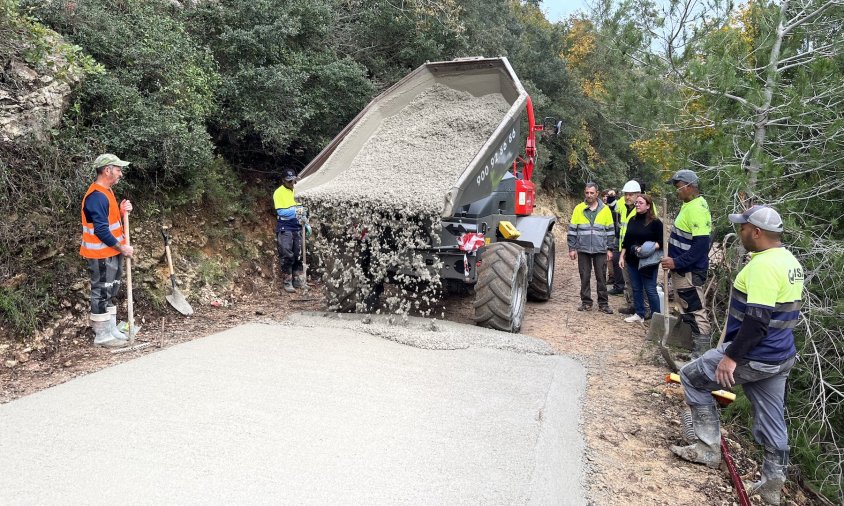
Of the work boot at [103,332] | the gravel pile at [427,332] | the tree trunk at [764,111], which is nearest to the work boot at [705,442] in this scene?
the gravel pile at [427,332]

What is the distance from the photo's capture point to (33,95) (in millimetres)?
5023

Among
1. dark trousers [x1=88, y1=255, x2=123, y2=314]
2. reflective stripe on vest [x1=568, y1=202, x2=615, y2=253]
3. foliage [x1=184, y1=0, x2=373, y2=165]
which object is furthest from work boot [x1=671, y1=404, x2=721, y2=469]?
foliage [x1=184, y1=0, x2=373, y2=165]

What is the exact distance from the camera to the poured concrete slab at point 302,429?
2.64 m

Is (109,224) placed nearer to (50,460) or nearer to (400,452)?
(50,460)

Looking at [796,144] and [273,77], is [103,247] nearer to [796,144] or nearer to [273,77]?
[273,77]

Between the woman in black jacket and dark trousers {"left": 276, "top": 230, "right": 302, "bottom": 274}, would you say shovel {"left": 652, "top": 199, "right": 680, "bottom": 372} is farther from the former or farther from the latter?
dark trousers {"left": 276, "top": 230, "right": 302, "bottom": 274}

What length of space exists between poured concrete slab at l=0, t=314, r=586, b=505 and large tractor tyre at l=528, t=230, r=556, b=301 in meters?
2.44

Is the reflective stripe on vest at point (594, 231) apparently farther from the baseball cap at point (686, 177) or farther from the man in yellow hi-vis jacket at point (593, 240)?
the baseball cap at point (686, 177)

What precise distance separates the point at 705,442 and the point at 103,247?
467cm

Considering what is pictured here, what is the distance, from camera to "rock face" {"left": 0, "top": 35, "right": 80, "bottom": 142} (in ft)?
16.0

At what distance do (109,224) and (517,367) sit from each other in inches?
140

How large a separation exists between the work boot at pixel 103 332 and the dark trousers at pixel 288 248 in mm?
2576

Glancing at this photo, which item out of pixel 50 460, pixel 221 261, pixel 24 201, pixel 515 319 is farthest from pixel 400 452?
pixel 221 261

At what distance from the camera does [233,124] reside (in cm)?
679
